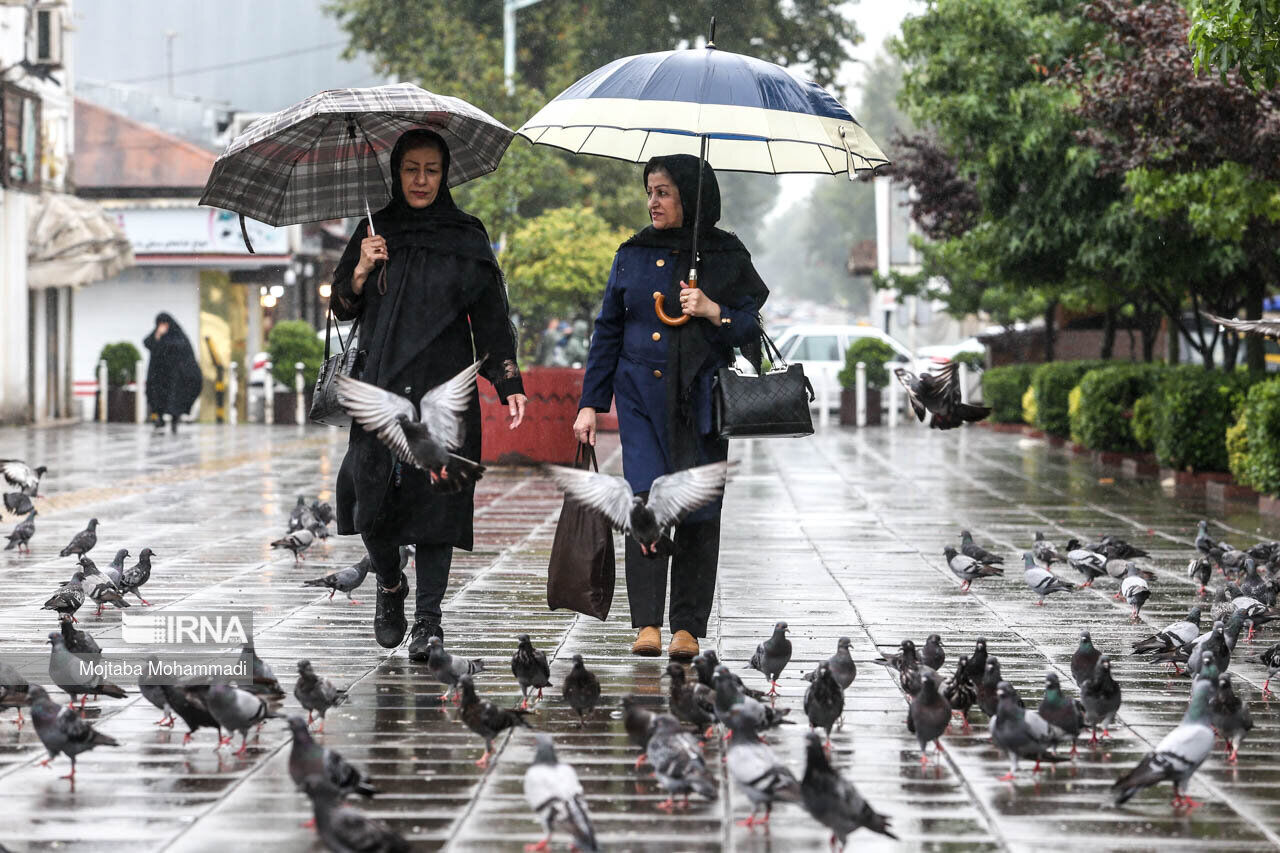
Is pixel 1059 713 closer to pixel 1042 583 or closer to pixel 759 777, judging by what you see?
pixel 759 777

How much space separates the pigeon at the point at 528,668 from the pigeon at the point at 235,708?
0.98m

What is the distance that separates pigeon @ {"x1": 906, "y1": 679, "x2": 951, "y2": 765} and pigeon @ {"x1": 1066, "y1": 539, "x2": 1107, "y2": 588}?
4.39 metres

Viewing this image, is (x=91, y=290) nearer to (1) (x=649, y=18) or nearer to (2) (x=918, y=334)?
(1) (x=649, y=18)

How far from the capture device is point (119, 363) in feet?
101

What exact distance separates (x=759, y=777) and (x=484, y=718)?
111 centimetres

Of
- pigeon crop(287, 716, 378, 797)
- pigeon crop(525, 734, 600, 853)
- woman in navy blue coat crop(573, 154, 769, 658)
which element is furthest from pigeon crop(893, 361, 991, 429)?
pigeon crop(287, 716, 378, 797)

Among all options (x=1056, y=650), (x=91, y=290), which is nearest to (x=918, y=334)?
(x=91, y=290)

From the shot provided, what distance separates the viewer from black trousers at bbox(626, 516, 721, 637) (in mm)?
6863

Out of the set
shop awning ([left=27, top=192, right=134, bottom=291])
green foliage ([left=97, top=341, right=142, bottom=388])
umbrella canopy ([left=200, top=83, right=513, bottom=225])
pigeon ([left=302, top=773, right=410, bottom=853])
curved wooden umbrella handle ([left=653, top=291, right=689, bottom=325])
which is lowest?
pigeon ([left=302, top=773, right=410, bottom=853])

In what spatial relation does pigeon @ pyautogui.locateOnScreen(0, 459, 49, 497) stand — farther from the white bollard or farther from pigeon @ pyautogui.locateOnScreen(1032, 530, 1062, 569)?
the white bollard

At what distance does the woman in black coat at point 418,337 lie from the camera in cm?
666

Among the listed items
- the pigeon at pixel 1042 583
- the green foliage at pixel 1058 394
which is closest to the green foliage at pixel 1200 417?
the green foliage at pixel 1058 394

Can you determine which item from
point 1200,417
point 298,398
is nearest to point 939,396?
point 1200,417

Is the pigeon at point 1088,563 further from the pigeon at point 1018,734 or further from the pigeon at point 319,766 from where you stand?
the pigeon at point 319,766
